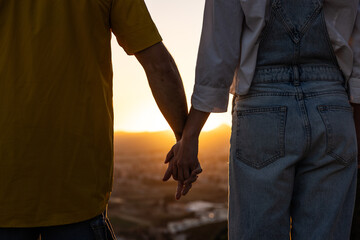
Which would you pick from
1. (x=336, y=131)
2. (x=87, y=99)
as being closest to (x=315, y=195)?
(x=336, y=131)

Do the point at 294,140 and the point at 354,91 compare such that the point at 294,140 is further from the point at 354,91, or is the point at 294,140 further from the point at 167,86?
the point at 167,86

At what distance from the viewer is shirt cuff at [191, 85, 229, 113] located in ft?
6.13

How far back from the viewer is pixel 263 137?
5.55 ft

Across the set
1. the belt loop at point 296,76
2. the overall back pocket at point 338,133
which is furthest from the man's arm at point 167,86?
the overall back pocket at point 338,133

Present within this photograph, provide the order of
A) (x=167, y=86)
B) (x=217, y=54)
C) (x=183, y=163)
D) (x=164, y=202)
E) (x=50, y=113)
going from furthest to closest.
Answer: (x=164, y=202) → (x=167, y=86) → (x=183, y=163) → (x=217, y=54) → (x=50, y=113)

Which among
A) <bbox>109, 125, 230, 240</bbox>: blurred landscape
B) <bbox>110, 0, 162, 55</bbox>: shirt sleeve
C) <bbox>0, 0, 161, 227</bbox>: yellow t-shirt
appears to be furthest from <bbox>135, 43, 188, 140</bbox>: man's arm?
<bbox>109, 125, 230, 240</bbox>: blurred landscape

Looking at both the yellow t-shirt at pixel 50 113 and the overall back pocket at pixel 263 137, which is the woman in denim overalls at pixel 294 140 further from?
the yellow t-shirt at pixel 50 113

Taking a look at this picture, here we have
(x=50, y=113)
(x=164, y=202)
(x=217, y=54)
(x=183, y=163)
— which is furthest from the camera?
(x=164, y=202)

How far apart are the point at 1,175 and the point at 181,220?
221 feet

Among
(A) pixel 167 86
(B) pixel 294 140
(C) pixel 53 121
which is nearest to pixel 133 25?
(A) pixel 167 86

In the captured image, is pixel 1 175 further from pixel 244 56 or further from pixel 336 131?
pixel 336 131

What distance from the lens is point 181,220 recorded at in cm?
6694

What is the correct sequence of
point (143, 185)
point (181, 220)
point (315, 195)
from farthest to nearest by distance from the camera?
point (143, 185)
point (181, 220)
point (315, 195)

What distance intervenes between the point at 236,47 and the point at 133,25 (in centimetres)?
51
